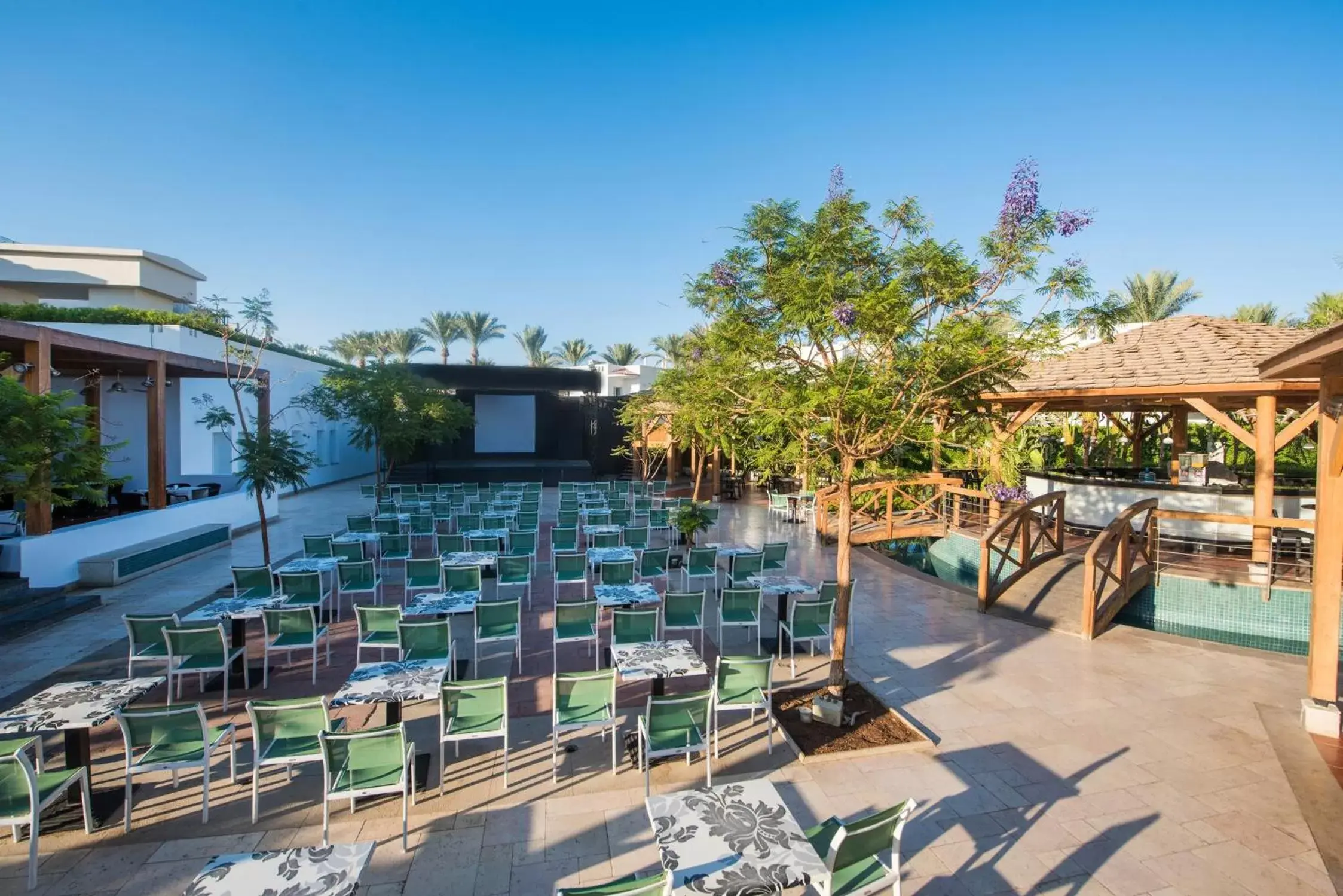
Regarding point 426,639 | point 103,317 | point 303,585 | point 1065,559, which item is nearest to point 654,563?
point 426,639

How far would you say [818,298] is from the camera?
5199 millimetres

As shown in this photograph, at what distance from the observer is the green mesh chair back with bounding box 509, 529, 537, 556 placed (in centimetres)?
1018

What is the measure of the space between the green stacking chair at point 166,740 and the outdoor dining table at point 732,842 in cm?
317

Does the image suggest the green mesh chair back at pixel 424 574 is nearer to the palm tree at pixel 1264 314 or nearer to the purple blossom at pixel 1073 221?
the purple blossom at pixel 1073 221

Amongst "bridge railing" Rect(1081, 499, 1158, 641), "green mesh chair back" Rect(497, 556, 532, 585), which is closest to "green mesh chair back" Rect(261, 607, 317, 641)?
"green mesh chair back" Rect(497, 556, 532, 585)

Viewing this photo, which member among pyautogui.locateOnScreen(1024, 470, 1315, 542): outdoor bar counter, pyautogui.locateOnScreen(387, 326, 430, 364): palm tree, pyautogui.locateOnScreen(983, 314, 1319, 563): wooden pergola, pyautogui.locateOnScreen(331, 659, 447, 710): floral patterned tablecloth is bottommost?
pyautogui.locateOnScreen(331, 659, 447, 710): floral patterned tablecloth

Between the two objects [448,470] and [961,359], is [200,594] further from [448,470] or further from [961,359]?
[448,470]

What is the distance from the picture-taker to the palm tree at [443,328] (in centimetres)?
3925

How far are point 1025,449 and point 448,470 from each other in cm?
2058

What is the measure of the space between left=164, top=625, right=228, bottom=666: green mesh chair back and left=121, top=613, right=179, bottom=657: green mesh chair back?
0.16m

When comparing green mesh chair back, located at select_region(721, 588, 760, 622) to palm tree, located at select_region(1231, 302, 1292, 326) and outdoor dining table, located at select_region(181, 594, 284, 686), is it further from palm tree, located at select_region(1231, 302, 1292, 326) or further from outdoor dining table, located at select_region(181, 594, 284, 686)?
palm tree, located at select_region(1231, 302, 1292, 326)

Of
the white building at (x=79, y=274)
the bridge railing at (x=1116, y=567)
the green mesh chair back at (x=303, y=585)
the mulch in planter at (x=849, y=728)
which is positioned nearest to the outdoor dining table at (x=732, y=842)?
the mulch in planter at (x=849, y=728)

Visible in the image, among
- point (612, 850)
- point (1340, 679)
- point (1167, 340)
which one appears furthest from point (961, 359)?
point (1167, 340)

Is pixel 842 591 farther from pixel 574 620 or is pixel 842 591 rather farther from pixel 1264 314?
pixel 1264 314
